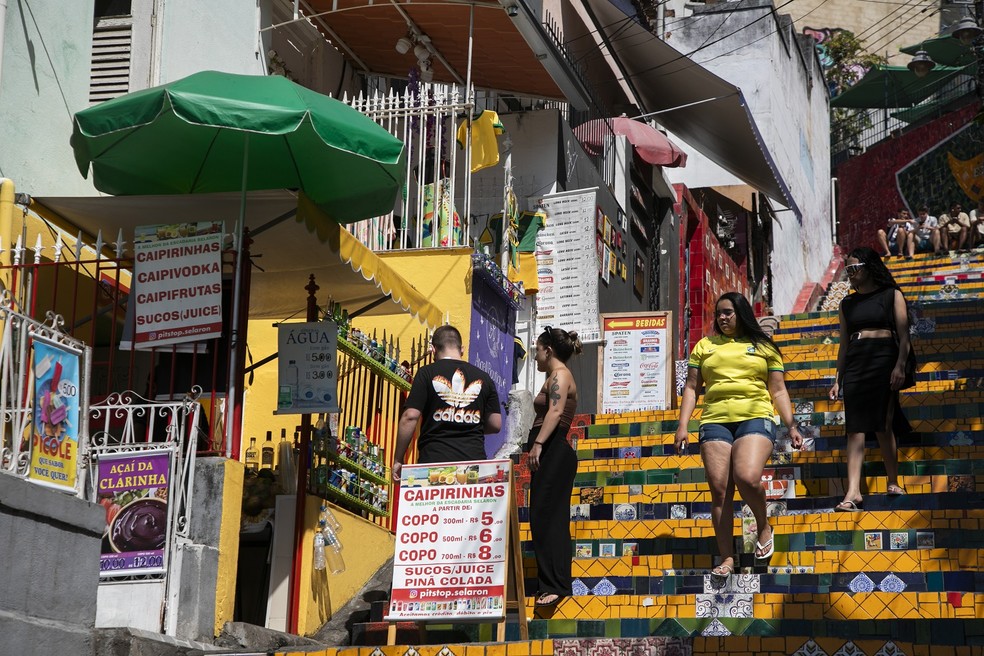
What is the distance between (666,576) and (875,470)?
2562 mm

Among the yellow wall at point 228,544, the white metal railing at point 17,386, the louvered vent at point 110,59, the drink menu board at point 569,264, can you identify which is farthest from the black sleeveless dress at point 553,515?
the drink menu board at point 569,264

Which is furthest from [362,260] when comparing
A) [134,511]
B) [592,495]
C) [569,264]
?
[569,264]

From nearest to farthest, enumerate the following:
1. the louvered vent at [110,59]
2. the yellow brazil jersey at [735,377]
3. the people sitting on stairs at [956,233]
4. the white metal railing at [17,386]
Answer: the white metal railing at [17,386] → the yellow brazil jersey at [735,377] → the louvered vent at [110,59] → the people sitting on stairs at [956,233]

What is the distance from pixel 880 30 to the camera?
5666 cm

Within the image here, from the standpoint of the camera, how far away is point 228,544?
9.06 metres

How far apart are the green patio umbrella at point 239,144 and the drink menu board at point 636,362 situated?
239 inches

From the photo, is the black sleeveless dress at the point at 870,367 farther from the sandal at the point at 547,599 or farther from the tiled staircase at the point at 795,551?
the sandal at the point at 547,599

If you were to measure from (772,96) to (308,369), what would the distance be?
Result: 23178 mm

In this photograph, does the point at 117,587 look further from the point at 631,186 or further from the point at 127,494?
the point at 631,186

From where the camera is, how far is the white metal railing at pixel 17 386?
6.86 meters

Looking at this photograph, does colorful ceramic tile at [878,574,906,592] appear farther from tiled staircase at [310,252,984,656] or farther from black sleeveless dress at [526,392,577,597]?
black sleeveless dress at [526,392,577,597]

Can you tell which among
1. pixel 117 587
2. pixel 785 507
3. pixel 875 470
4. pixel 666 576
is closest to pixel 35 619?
pixel 117 587

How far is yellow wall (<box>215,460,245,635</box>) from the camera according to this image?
8.94 metres

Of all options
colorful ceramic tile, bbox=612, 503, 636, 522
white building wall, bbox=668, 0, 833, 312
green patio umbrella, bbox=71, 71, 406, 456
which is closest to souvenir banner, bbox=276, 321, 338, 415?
green patio umbrella, bbox=71, 71, 406, 456
